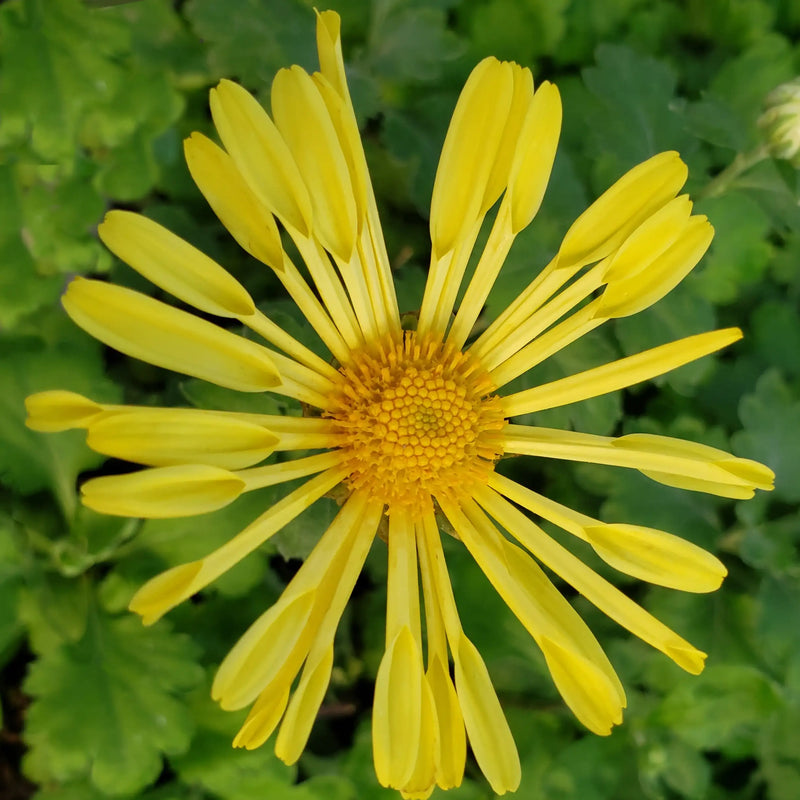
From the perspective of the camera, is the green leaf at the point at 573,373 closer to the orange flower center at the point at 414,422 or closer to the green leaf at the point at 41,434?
the orange flower center at the point at 414,422

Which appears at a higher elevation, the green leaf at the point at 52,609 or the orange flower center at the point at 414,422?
the orange flower center at the point at 414,422

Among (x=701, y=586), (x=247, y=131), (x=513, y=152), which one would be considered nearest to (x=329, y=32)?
(x=247, y=131)

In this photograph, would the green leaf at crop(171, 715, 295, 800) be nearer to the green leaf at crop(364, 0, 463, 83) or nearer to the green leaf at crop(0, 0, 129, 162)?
the green leaf at crop(0, 0, 129, 162)

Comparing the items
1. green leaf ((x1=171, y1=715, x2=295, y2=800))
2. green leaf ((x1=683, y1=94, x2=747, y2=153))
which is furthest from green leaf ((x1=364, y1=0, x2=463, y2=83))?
green leaf ((x1=171, y1=715, x2=295, y2=800))

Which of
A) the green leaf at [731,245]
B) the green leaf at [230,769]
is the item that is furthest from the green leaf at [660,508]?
the green leaf at [230,769]

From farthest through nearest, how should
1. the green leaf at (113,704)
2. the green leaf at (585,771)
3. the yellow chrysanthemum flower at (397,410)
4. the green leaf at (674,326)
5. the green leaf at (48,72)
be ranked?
the green leaf at (585,771), the green leaf at (674,326), the green leaf at (113,704), the green leaf at (48,72), the yellow chrysanthemum flower at (397,410)

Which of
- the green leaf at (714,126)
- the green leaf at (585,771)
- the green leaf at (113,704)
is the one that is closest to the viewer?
the green leaf at (113,704)
